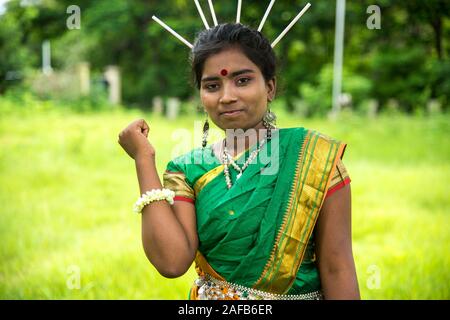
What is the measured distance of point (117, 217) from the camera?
16.2ft

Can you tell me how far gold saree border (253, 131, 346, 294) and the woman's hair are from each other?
1.30ft

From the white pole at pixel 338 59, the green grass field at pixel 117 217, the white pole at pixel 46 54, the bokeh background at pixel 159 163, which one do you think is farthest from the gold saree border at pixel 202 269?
the white pole at pixel 46 54

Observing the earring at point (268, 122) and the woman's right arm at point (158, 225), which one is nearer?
the woman's right arm at point (158, 225)

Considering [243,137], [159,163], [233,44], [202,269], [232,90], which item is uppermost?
[233,44]

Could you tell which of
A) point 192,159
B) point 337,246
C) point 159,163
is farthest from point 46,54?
point 337,246

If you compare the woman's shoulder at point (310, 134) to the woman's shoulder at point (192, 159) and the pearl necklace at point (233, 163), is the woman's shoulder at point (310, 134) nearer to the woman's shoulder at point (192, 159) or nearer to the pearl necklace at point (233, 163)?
the pearl necklace at point (233, 163)

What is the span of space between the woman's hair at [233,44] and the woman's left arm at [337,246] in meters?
0.53

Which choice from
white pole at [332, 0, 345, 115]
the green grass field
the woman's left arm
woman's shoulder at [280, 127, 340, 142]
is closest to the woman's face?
woman's shoulder at [280, 127, 340, 142]

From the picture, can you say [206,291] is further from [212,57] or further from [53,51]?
[53,51]

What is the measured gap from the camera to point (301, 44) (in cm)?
2323

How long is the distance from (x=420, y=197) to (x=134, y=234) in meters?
3.18

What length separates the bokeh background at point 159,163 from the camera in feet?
11.1

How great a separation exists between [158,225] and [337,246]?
0.61 metres

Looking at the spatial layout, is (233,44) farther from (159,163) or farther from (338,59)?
(338,59)
